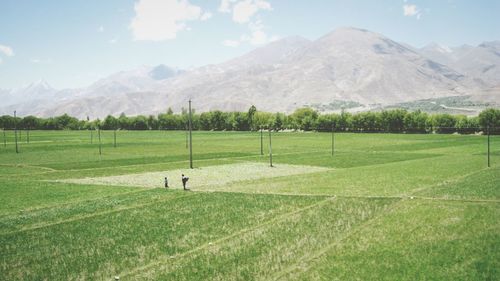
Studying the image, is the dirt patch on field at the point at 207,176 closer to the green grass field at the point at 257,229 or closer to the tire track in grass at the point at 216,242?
the green grass field at the point at 257,229

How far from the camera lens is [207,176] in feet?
180

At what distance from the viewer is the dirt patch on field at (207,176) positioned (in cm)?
4834

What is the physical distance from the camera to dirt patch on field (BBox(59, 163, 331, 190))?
48.3 meters

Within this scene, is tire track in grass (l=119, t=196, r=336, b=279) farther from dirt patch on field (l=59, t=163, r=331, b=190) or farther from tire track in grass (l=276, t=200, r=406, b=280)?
dirt patch on field (l=59, t=163, r=331, b=190)

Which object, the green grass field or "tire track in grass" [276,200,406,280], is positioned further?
the green grass field

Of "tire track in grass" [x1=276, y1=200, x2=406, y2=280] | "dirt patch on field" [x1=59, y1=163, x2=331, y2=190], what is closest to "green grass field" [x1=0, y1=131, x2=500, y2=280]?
"tire track in grass" [x1=276, y1=200, x2=406, y2=280]

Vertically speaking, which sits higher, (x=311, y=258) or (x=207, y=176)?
(x=311, y=258)

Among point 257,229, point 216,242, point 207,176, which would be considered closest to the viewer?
point 216,242

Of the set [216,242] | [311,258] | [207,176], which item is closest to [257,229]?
[216,242]

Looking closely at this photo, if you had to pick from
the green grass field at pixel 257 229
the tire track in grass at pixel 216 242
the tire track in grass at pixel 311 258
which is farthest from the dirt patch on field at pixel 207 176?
the tire track in grass at pixel 311 258

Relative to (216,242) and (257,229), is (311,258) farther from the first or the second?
(257,229)

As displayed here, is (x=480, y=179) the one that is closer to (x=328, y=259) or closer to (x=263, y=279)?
(x=328, y=259)

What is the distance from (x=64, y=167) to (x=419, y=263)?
197 feet

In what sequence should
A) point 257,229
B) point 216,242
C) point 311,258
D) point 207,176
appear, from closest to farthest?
point 311,258, point 216,242, point 257,229, point 207,176
